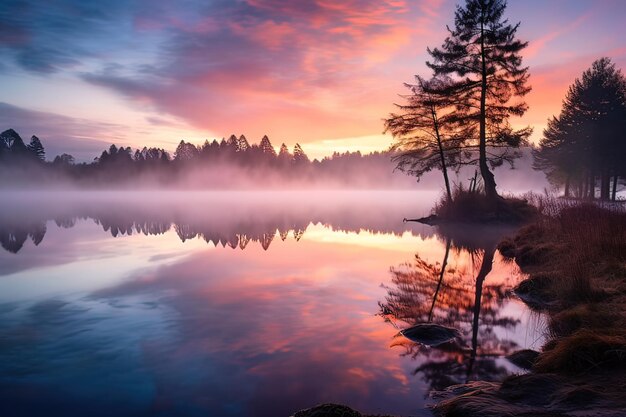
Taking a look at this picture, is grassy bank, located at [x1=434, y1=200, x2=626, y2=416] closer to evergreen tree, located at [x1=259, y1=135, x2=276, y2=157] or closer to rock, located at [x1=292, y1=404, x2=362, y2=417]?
rock, located at [x1=292, y1=404, x2=362, y2=417]

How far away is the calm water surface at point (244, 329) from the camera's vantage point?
5766 millimetres

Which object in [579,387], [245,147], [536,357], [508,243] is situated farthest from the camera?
[245,147]

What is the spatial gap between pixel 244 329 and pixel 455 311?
16.3ft

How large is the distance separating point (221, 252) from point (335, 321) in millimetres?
10928

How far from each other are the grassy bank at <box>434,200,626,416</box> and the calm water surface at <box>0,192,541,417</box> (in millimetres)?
640

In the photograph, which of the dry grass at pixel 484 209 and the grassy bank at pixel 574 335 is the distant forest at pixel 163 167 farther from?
the grassy bank at pixel 574 335

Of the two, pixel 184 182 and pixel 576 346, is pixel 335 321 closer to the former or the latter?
pixel 576 346

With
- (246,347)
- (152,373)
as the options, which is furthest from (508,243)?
(152,373)

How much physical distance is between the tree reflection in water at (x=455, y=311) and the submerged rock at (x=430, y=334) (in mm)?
150

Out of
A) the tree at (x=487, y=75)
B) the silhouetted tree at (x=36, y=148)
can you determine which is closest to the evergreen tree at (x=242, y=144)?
the silhouetted tree at (x=36, y=148)

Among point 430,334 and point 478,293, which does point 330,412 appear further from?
point 478,293

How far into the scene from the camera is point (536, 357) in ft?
21.1

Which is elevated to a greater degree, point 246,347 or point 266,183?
point 266,183

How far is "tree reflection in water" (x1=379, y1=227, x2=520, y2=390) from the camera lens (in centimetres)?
A: 647
